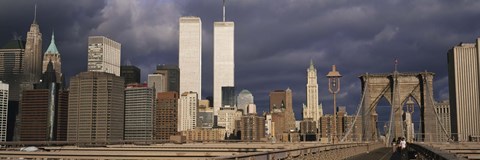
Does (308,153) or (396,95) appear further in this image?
(396,95)

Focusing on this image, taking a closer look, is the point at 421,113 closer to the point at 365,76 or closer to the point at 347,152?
the point at 365,76

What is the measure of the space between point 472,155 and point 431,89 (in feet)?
280

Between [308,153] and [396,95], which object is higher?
[396,95]

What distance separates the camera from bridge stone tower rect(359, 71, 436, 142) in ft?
371

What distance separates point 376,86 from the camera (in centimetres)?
12362

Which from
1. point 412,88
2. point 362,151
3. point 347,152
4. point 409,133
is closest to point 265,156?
point 347,152

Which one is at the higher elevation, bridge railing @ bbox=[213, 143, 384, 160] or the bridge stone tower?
the bridge stone tower

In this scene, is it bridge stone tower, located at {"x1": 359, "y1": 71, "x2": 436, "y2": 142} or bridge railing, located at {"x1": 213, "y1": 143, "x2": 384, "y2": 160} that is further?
bridge stone tower, located at {"x1": 359, "y1": 71, "x2": 436, "y2": 142}

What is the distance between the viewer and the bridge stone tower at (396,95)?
11312cm

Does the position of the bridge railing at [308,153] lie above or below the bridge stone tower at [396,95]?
below

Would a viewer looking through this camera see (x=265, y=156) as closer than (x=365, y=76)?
Yes

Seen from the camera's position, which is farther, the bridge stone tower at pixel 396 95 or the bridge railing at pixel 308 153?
the bridge stone tower at pixel 396 95

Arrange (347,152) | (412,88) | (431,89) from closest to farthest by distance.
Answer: (347,152), (431,89), (412,88)

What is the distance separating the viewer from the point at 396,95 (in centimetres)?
12019
